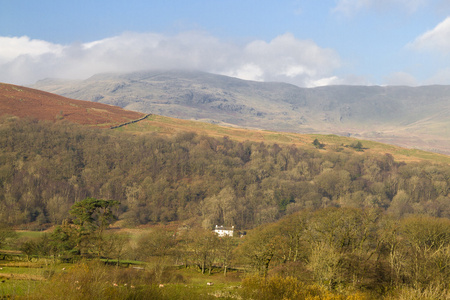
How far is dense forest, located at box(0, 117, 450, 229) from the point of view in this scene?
10700 cm

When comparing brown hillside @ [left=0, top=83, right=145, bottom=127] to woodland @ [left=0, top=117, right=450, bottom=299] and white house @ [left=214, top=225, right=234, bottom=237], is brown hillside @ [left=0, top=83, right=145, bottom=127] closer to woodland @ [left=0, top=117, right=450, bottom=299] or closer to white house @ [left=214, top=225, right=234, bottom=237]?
woodland @ [left=0, top=117, right=450, bottom=299]

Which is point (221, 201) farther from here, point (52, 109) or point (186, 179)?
point (52, 109)

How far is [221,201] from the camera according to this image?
11369 cm

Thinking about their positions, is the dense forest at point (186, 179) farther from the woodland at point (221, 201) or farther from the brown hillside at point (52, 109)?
the brown hillside at point (52, 109)

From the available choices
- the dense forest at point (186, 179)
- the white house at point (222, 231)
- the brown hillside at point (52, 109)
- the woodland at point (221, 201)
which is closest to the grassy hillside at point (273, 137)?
the woodland at point (221, 201)

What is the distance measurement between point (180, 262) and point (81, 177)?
63.6 m

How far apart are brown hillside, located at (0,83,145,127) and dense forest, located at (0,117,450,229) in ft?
31.0

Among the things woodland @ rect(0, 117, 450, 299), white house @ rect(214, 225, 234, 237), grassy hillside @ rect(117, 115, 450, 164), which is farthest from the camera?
grassy hillside @ rect(117, 115, 450, 164)

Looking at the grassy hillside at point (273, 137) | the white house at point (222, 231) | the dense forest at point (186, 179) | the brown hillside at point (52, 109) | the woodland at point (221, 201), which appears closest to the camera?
the woodland at point (221, 201)

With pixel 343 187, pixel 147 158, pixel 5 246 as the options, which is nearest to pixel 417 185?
pixel 343 187

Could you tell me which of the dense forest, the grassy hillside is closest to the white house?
the dense forest

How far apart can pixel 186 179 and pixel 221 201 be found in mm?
22580

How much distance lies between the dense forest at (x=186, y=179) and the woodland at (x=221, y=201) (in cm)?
43

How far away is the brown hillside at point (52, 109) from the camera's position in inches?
5354
